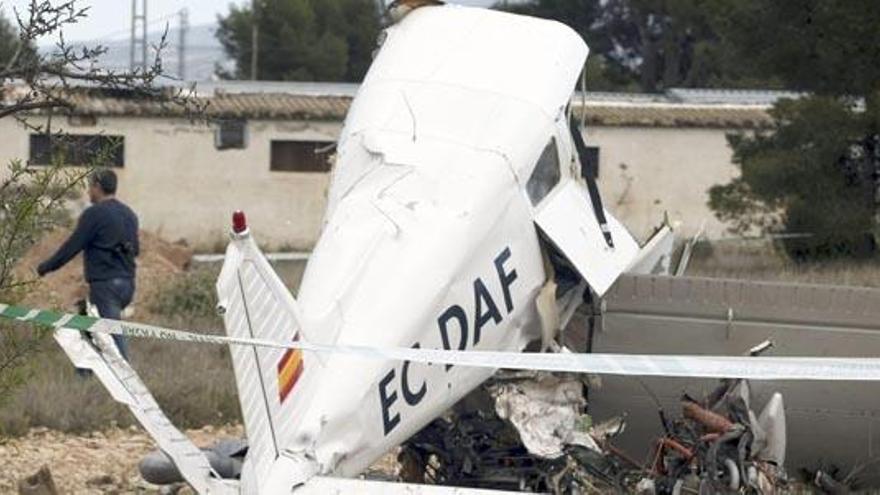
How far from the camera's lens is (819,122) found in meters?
33.2

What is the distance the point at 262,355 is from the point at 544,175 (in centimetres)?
296

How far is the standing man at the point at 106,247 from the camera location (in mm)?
15789

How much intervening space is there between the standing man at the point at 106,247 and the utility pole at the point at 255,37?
181 ft

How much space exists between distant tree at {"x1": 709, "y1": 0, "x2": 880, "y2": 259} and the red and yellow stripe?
2401 cm

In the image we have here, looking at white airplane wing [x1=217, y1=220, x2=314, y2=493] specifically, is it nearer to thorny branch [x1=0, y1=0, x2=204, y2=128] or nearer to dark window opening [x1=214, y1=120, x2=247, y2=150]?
thorny branch [x1=0, y1=0, x2=204, y2=128]

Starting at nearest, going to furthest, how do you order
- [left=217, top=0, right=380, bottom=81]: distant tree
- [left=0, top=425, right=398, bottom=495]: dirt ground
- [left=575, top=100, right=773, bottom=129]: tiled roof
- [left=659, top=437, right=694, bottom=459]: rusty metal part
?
[left=659, top=437, right=694, bottom=459]: rusty metal part < [left=0, top=425, right=398, bottom=495]: dirt ground < [left=575, top=100, right=773, bottom=129]: tiled roof < [left=217, top=0, right=380, bottom=81]: distant tree

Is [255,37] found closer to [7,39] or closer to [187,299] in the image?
[187,299]

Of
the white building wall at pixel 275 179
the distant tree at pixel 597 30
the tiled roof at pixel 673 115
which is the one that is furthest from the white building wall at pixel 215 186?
the distant tree at pixel 597 30

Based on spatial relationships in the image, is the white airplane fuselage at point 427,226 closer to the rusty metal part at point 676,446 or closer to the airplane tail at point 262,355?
the airplane tail at point 262,355

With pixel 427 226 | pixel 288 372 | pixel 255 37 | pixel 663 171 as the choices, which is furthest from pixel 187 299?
pixel 255 37

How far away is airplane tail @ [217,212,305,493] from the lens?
30.3ft

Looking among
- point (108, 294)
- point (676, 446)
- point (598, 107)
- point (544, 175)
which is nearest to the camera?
point (676, 446)

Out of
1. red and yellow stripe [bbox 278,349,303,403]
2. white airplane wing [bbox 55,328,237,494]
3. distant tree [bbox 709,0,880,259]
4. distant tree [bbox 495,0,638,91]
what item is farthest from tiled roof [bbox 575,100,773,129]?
red and yellow stripe [bbox 278,349,303,403]

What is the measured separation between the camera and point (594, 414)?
39.1ft
